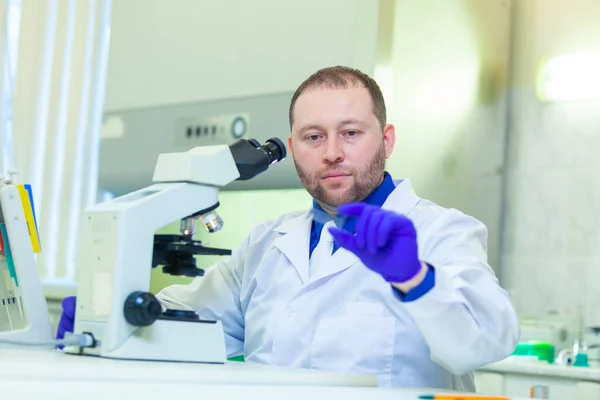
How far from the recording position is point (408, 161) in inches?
96.3

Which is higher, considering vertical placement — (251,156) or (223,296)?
(251,156)

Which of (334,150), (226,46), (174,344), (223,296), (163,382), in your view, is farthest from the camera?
(226,46)

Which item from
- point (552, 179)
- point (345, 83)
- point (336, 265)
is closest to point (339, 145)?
point (345, 83)

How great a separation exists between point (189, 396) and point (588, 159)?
2067 mm

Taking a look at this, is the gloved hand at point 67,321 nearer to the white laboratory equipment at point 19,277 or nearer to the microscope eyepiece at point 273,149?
the white laboratory equipment at point 19,277

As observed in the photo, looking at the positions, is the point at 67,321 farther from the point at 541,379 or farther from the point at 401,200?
the point at 541,379

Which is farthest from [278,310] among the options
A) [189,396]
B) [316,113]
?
[189,396]

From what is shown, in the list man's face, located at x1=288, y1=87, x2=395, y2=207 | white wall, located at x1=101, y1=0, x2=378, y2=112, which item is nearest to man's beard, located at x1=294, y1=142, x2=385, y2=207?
man's face, located at x1=288, y1=87, x2=395, y2=207

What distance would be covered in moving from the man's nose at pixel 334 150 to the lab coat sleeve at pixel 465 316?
13.8 inches

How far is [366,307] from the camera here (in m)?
1.47

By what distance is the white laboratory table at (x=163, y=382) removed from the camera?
0.90 meters

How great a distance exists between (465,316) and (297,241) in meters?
0.49

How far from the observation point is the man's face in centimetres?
161

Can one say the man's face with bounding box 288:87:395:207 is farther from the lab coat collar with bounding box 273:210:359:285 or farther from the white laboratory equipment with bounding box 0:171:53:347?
the white laboratory equipment with bounding box 0:171:53:347
